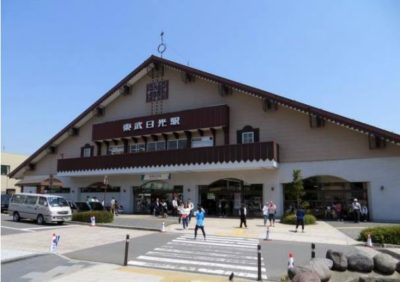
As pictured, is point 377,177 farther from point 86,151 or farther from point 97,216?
point 86,151

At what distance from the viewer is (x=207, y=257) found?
45.9ft

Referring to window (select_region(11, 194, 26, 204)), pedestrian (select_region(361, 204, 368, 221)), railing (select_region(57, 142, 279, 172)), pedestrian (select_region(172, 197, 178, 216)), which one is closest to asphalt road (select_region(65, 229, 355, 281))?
pedestrian (select_region(361, 204, 368, 221))

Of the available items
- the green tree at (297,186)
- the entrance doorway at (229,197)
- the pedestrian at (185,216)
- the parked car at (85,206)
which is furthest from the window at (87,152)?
the green tree at (297,186)

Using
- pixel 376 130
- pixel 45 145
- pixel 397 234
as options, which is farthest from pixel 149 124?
pixel 397 234

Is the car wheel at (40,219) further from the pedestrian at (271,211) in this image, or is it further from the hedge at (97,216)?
the pedestrian at (271,211)

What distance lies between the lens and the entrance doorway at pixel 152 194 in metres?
33.1

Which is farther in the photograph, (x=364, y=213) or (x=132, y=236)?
(x=364, y=213)

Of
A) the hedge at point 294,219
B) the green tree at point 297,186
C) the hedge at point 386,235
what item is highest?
the green tree at point 297,186

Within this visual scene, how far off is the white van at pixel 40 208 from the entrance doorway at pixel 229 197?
10963mm

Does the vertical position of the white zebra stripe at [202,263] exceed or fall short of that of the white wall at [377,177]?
it falls short

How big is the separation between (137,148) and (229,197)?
410 inches

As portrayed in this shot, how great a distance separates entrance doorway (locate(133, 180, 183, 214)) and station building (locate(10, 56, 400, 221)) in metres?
0.09

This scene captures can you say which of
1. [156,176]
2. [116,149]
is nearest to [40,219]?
[156,176]

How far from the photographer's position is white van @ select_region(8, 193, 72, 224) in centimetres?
2503
